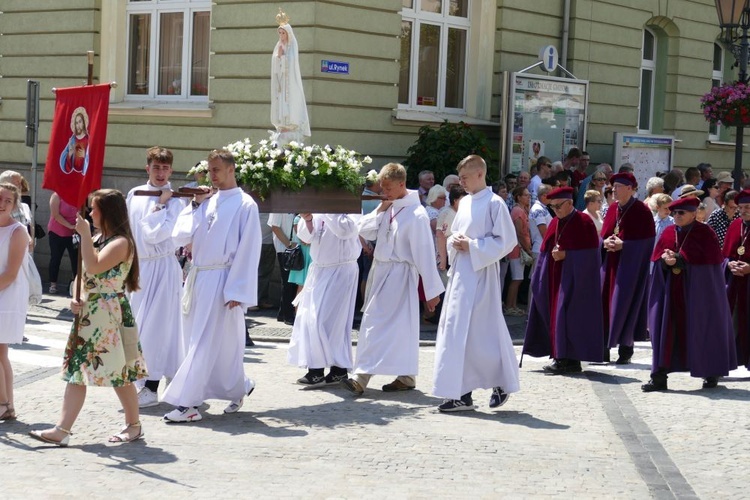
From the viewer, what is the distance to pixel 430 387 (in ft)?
35.8

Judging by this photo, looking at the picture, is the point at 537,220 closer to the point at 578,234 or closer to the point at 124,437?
the point at 578,234

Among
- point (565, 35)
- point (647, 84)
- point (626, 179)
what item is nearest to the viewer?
point (626, 179)

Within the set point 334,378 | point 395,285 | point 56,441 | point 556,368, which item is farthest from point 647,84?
point 56,441

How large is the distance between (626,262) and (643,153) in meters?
8.78

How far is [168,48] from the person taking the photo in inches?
740

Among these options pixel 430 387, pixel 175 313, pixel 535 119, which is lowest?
pixel 430 387

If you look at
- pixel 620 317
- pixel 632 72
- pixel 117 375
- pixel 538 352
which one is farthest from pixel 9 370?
pixel 632 72

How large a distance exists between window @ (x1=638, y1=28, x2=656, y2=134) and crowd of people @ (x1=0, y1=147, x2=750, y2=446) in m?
9.38

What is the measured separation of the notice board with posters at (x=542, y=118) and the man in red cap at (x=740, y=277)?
260 inches

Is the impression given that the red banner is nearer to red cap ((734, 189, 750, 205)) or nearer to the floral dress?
the floral dress

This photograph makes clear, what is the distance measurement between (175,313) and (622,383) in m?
4.32

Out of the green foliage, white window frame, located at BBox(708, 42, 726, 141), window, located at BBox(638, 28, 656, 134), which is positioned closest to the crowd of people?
the green foliage

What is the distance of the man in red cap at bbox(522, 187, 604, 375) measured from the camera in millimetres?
11859

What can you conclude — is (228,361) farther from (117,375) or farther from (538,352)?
(538,352)
